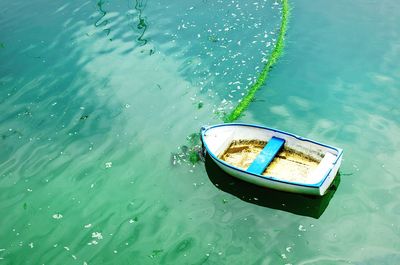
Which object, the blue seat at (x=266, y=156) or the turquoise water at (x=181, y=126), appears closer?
the turquoise water at (x=181, y=126)

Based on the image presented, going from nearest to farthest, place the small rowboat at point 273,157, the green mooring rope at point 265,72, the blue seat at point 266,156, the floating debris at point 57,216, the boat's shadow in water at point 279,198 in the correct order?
the small rowboat at point 273,157
the boat's shadow in water at point 279,198
the blue seat at point 266,156
the floating debris at point 57,216
the green mooring rope at point 265,72

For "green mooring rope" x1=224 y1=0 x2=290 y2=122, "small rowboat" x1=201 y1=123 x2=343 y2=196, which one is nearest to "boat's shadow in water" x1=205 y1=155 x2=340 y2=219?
"small rowboat" x1=201 y1=123 x2=343 y2=196

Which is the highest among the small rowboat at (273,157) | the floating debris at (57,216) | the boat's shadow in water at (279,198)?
the small rowboat at (273,157)

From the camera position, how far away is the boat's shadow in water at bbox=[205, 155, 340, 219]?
1160 centimetres

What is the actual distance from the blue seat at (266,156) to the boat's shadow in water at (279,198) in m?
0.57

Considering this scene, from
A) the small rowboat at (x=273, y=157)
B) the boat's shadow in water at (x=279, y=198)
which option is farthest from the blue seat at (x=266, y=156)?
the boat's shadow in water at (x=279, y=198)

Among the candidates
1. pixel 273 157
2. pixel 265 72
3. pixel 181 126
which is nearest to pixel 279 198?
pixel 273 157

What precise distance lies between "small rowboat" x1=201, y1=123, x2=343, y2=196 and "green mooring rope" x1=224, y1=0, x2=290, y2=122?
177 centimetres

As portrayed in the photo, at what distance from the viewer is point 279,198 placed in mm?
11875

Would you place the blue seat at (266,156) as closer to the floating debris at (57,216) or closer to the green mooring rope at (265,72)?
the green mooring rope at (265,72)

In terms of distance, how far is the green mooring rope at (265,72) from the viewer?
15195 millimetres

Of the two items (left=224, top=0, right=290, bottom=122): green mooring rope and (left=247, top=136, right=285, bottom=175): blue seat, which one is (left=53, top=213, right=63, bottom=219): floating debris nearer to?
(left=247, top=136, right=285, bottom=175): blue seat

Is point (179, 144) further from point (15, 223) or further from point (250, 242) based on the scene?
point (15, 223)

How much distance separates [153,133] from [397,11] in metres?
13.1
